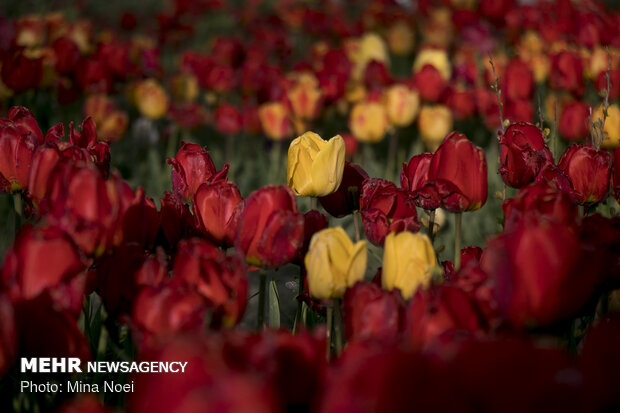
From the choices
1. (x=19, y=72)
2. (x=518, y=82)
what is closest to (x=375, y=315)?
(x=19, y=72)

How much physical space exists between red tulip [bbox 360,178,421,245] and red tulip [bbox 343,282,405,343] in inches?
12.3

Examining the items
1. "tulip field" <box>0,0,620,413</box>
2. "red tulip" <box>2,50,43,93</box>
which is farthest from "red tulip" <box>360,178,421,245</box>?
"red tulip" <box>2,50,43,93</box>

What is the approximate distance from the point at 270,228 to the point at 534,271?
14.7 inches

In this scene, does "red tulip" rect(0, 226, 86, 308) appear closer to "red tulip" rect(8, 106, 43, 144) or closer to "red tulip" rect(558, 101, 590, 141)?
"red tulip" rect(8, 106, 43, 144)

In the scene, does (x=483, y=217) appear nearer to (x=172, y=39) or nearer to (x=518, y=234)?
(x=518, y=234)

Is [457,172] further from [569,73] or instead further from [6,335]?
[569,73]

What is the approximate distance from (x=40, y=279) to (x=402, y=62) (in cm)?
568

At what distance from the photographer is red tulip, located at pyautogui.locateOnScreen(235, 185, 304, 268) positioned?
1.02 metres

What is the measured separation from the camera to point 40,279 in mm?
843

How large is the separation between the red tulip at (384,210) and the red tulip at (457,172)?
6 centimetres

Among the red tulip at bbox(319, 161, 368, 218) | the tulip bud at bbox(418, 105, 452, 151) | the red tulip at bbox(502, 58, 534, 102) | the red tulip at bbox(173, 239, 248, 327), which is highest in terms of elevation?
the red tulip at bbox(502, 58, 534, 102)

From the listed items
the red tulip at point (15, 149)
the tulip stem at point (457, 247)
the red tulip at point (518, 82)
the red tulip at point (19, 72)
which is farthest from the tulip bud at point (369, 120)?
the red tulip at point (15, 149)

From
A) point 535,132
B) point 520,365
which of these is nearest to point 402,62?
point 535,132

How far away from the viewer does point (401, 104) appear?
10.7 feet
